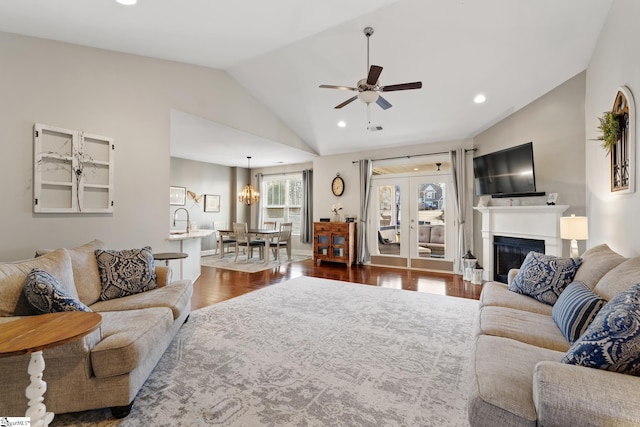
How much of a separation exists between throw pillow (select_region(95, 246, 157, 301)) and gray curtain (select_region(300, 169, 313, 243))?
590 centimetres

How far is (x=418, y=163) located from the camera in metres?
6.39

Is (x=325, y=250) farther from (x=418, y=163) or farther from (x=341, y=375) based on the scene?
(x=341, y=375)

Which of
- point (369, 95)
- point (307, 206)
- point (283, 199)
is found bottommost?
point (307, 206)

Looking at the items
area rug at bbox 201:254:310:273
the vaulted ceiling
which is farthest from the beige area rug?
the vaulted ceiling

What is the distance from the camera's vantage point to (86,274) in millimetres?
2592

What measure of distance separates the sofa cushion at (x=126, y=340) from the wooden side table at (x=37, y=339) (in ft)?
0.98

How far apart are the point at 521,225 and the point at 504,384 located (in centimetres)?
418

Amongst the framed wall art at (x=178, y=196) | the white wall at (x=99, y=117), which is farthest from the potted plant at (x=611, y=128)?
the framed wall art at (x=178, y=196)

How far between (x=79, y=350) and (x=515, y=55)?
5280 mm

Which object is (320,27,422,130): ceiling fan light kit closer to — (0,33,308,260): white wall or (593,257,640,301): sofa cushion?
(0,33,308,260): white wall

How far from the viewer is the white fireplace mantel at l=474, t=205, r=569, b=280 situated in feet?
13.7

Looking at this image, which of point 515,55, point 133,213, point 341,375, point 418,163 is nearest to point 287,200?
point 418,163

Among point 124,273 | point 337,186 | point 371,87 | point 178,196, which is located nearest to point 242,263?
point 178,196

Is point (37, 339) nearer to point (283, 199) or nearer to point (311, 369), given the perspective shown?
point (311, 369)
